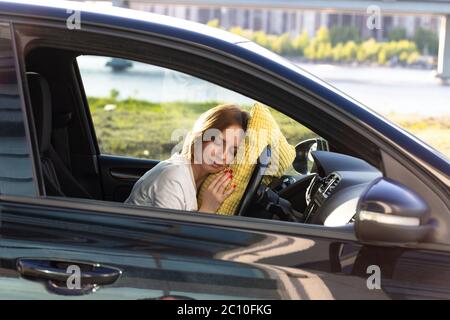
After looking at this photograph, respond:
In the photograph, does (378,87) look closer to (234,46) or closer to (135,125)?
(135,125)

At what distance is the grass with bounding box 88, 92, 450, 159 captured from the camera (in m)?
7.26

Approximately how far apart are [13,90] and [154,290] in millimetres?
714

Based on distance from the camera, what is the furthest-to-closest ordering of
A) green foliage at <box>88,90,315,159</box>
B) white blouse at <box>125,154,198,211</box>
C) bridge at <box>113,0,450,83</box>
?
bridge at <box>113,0,450,83</box> → green foliage at <box>88,90,315,159</box> → white blouse at <box>125,154,198,211</box>

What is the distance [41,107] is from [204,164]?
0.66 m

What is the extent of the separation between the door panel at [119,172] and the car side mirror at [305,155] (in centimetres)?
79

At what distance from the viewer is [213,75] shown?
2273 millimetres

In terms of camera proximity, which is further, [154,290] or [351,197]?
[351,197]

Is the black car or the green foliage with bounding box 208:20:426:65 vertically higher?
the black car

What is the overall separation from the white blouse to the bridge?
9.03 meters

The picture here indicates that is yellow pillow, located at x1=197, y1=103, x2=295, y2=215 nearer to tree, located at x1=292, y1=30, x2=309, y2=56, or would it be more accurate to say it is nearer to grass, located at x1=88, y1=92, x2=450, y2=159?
grass, located at x1=88, y1=92, x2=450, y2=159

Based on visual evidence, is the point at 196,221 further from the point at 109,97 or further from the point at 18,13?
the point at 109,97

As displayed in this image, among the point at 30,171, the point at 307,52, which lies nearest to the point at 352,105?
the point at 30,171

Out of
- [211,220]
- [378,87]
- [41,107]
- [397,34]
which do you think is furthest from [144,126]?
[397,34]

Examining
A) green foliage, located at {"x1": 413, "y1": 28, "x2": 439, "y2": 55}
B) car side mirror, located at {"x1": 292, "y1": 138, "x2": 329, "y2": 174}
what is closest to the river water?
green foliage, located at {"x1": 413, "y1": 28, "x2": 439, "y2": 55}
